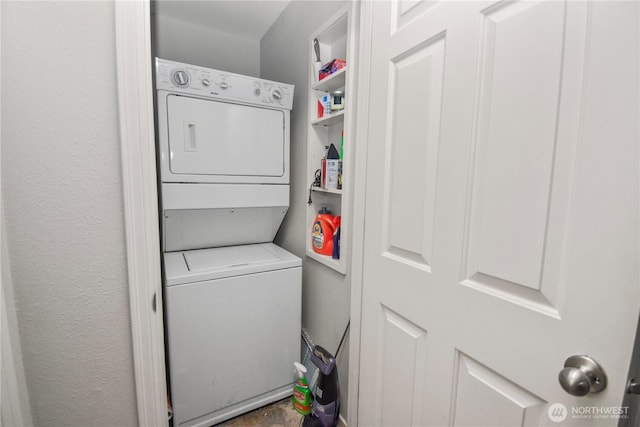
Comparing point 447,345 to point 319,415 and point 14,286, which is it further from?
point 14,286

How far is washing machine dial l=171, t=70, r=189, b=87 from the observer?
178 cm

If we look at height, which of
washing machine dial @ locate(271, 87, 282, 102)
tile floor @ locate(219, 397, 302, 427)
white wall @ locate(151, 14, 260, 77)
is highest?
white wall @ locate(151, 14, 260, 77)

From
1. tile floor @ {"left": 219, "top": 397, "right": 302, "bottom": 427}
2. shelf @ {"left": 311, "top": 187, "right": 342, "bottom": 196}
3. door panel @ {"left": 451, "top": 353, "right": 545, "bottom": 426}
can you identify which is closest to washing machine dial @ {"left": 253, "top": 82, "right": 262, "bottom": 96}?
shelf @ {"left": 311, "top": 187, "right": 342, "bottom": 196}

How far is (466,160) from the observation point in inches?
36.1

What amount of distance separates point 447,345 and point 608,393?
0.42m

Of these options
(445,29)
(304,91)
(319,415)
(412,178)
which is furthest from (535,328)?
(304,91)

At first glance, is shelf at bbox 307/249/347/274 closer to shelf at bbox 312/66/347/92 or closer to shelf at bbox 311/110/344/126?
shelf at bbox 311/110/344/126

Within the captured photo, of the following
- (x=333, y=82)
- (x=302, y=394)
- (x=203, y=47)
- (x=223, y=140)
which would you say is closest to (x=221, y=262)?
(x=223, y=140)

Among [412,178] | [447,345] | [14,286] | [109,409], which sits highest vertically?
[412,178]

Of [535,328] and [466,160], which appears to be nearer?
[535,328]

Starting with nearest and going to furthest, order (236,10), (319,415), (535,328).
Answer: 1. (535,328)
2. (319,415)
3. (236,10)

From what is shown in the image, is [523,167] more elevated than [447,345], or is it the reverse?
[523,167]

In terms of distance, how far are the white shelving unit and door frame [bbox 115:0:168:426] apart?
959mm

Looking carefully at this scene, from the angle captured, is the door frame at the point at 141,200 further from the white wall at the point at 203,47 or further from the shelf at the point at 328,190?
the white wall at the point at 203,47
